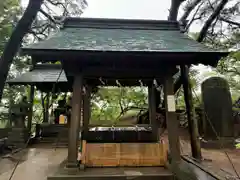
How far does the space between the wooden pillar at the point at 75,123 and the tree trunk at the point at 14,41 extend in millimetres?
4688

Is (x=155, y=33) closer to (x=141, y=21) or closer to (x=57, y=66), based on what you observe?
(x=141, y=21)

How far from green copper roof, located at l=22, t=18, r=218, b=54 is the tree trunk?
11.1ft

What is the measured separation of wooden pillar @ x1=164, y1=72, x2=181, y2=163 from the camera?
3.44 m

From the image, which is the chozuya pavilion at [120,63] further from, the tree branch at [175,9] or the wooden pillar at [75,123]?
the tree branch at [175,9]

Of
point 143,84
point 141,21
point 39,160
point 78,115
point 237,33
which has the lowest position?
point 39,160

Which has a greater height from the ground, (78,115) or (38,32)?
(38,32)

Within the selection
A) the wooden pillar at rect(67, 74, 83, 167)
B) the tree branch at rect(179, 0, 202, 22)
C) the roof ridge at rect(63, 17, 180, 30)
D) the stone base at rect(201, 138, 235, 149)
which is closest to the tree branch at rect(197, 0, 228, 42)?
the tree branch at rect(179, 0, 202, 22)

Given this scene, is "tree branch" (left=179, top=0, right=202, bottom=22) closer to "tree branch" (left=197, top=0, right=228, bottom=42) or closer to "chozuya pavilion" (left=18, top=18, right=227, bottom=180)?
"tree branch" (left=197, top=0, right=228, bottom=42)

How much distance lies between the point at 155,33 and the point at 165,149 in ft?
9.45

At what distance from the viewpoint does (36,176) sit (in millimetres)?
3439

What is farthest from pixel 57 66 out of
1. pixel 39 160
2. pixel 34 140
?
pixel 39 160

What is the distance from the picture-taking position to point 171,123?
353cm

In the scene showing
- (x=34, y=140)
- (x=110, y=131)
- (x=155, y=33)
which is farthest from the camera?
(x=34, y=140)

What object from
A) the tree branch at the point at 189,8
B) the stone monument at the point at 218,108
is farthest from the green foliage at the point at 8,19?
the stone monument at the point at 218,108
